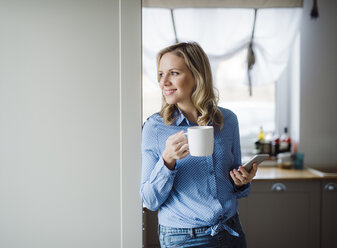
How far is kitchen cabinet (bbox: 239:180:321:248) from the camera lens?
194 centimetres

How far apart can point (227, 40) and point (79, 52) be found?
4.77 feet

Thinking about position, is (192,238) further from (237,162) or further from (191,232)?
(237,162)

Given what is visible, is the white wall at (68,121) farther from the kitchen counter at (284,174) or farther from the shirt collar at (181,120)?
the kitchen counter at (284,174)

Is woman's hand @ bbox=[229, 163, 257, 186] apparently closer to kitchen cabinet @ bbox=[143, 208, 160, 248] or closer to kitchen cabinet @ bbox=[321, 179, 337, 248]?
kitchen cabinet @ bbox=[143, 208, 160, 248]

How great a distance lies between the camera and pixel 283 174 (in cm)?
202

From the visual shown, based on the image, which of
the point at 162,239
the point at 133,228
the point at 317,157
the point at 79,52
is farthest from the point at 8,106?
the point at 317,157

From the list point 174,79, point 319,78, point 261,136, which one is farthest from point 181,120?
point 319,78

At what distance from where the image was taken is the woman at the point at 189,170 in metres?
1.00

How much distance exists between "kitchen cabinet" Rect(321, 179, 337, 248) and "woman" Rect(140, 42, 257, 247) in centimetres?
106

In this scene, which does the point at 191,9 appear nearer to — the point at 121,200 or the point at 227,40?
the point at 227,40

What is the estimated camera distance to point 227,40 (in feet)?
7.30

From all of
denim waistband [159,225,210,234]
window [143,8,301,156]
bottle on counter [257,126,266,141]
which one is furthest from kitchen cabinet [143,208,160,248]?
bottle on counter [257,126,266,141]

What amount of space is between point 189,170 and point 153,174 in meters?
0.13

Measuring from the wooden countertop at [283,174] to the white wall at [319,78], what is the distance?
0.26m
